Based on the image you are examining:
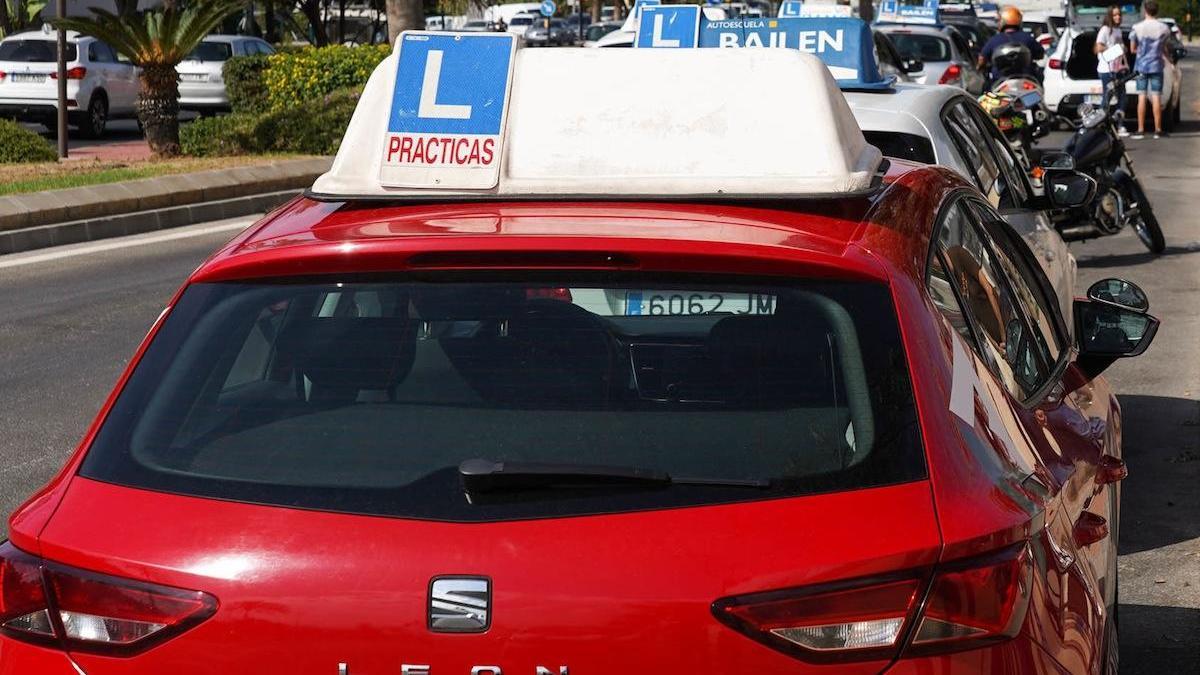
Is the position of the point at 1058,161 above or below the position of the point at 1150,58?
above

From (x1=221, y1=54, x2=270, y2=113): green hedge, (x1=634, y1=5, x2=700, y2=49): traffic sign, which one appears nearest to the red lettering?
(x1=634, y1=5, x2=700, y2=49): traffic sign

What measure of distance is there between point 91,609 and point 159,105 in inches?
769

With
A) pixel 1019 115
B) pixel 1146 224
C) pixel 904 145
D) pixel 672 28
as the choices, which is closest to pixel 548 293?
pixel 904 145

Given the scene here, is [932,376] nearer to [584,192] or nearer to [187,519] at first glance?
[584,192]

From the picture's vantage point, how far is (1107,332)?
14.1 feet

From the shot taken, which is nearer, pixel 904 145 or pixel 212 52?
pixel 904 145

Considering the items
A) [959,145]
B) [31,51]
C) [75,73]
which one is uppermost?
[959,145]

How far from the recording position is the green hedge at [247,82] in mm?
24516

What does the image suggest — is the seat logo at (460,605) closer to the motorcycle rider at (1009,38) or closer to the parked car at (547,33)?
the motorcycle rider at (1009,38)

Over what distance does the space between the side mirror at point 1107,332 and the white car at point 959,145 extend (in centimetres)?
242

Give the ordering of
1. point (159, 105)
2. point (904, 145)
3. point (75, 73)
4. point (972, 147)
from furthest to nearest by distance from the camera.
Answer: point (75, 73) < point (159, 105) < point (972, 147) < point (904, 145)

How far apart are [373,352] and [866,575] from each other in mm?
889

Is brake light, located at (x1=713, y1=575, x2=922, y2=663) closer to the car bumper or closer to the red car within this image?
the red car

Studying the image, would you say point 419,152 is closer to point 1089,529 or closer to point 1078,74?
point 1089,529
